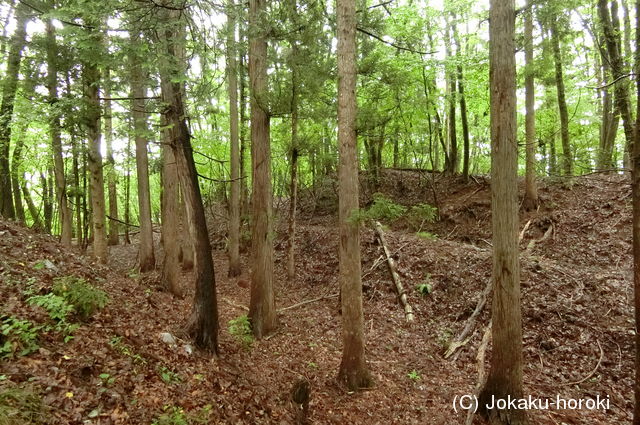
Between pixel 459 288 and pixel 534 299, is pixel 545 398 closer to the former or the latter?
pixel 534 299

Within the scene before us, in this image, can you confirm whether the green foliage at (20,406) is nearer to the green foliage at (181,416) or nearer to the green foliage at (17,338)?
the green foliage at (17,338)

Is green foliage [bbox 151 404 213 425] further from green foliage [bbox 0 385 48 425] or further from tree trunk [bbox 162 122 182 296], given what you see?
tree trunk [bbox 162 122 182 296]

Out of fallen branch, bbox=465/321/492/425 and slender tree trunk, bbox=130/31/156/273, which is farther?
slender tree trunk, bbox=130/31/156/273

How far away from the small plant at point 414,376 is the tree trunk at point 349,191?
45.1 inches

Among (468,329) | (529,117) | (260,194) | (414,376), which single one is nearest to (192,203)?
(260,194)

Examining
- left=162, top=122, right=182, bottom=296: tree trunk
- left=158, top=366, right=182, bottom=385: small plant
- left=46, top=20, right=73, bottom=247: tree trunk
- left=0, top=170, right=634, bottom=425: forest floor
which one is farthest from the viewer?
left=162, top=122, right=182, bottom=296: tree trunk

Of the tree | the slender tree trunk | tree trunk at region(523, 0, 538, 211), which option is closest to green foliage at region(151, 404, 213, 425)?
the tree

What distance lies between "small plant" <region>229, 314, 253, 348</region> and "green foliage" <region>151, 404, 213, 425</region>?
9.62 ft

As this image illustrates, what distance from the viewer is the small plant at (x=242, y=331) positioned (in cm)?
711

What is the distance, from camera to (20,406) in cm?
290

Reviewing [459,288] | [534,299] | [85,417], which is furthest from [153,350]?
[534,299]

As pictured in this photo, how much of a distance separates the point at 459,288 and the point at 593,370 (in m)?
3.34

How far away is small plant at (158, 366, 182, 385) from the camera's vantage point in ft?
14.6

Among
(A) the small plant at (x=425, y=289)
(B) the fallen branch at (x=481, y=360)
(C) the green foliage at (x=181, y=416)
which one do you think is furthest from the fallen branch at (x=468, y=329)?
(C) the green foliage at (x=181, y=416)
